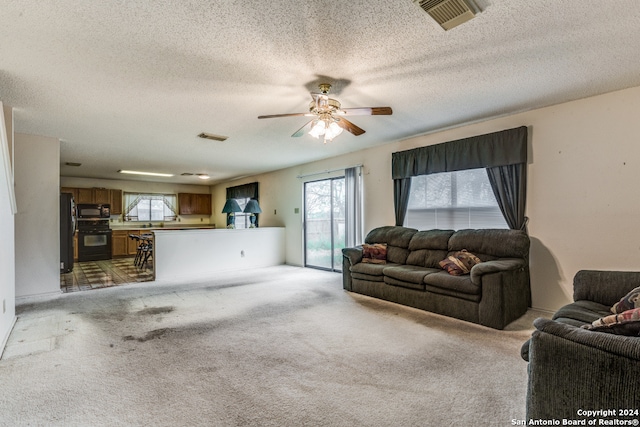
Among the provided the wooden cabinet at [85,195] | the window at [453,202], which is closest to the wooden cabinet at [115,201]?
the wooden cabinet at [85,195]

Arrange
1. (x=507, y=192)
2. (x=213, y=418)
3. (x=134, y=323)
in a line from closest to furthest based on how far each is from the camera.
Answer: (x=213, y=418), (x=134, y=323), (x=507, y=192)

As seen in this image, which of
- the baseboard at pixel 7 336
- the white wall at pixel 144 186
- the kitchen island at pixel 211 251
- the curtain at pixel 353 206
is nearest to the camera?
the baseboard at pixel 7 336

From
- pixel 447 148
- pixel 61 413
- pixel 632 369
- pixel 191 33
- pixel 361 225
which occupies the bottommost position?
pixel 61 413

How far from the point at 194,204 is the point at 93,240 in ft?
10.1

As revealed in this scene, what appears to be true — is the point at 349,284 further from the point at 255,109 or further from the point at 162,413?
the point at 162,413

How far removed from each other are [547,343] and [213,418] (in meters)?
1.74

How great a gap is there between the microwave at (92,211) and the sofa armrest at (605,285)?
10.2 m

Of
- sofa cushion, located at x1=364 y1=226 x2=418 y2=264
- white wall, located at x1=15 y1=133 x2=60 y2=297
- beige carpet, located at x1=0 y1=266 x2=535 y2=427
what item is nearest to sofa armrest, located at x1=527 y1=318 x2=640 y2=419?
beige carpet, located at x1=0 y1=266 x2=535 y2=427

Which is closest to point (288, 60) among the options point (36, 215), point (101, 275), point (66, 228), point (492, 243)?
point (492, 243)

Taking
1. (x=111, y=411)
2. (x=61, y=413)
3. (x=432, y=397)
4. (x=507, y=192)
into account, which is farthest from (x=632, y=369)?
(x=507, y=192)

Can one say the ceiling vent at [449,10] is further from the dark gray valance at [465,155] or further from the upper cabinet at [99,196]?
the upper cabinet at [99,196]

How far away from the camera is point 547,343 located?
129 cm

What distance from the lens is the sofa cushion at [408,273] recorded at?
3.77 meters

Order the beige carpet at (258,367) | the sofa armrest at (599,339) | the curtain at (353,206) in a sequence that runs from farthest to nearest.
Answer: the curtain at (353,206) → the beige carpet at (258,367) → the sofa armrest at (599,339)
